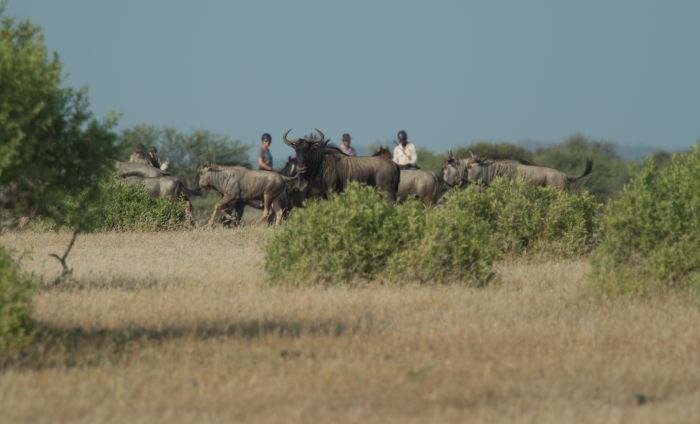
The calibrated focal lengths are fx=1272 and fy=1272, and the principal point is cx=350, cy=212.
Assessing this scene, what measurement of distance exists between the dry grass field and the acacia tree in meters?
1.01

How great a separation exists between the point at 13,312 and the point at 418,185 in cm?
1816

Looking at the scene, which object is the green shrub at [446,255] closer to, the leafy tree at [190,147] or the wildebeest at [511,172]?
the wildebeest at [511,172]

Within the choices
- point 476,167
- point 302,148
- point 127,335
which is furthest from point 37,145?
point 476,167

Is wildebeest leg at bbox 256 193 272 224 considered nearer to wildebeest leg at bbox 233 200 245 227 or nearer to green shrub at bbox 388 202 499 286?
wildebeest leg at bbox 233 200 245 227

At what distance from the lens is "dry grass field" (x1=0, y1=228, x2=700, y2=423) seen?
24.5 feet

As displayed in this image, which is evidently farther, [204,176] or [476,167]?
[476,167]

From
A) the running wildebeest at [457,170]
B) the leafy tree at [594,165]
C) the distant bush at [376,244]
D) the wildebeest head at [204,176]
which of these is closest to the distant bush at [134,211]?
the wildebeest head at [204,176]

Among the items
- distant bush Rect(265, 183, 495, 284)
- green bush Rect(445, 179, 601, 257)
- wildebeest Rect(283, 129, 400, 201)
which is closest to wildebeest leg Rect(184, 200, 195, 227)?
wildebeest Rect(283, 129, 400, 201)

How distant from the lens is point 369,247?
14.0 m

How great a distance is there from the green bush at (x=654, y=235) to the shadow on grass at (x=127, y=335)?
2.99 meters

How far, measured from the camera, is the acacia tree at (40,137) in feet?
34.2

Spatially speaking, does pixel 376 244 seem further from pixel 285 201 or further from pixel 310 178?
pixel 285 201

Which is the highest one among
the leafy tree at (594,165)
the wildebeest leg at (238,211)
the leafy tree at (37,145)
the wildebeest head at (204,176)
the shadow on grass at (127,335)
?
the leafy tree at (37,145)

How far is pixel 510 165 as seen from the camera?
2817 cm
